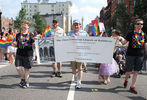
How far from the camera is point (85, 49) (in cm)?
546

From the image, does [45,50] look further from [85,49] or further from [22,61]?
[85,49]

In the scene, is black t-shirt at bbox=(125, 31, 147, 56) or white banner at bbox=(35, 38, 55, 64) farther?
white banner at bbox=(35, 38, 55, 64)

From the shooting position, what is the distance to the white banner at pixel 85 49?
5.39 meters

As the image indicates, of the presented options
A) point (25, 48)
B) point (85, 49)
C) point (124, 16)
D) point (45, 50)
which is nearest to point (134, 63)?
point (85, 49)

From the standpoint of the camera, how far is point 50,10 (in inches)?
5640

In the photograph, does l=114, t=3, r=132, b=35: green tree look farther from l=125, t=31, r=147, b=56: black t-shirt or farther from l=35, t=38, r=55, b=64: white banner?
l=35, t=38, r=55, b=64: white banner

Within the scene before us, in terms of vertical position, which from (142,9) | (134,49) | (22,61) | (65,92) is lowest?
(65,92)

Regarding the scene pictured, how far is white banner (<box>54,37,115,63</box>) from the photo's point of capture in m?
5.39

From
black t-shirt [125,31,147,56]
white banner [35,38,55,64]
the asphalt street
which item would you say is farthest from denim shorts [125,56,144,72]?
white banner [35,38,55,64]

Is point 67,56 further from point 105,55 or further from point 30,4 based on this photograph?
point 30,4

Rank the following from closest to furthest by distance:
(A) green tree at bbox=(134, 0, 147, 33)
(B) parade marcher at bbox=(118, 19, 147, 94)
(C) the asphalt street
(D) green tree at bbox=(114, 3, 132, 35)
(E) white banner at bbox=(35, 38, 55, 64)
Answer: (C) the asphalt street
(B) parade marcher at bbox=(118, 19, 147, 94)
(E) white banner at bbox=(35, 38, 55, 64)
(A) green tree at bbox=(134, 0, 147, 33)
(D) green tree at bbox=(114, 3, 132, 35)

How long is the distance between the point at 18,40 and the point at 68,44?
57.0 inches

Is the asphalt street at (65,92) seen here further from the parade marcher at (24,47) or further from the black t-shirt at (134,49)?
the black t-shirt at (134,49)

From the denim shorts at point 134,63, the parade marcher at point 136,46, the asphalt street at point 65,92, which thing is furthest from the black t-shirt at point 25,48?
the denim shorts at point 134,63
